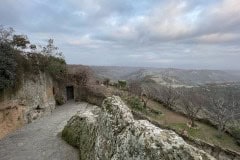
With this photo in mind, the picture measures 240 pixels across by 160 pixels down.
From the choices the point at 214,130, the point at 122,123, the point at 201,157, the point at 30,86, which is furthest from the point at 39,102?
the point at 214,130

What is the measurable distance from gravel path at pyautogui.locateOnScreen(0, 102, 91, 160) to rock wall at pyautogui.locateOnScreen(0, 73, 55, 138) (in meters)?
0.84

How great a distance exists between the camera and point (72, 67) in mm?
38781

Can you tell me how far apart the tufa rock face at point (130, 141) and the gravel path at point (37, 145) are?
232 centimetres

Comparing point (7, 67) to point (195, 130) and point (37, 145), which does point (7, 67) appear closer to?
point (37, 145)

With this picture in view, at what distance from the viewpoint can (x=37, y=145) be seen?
1658cm

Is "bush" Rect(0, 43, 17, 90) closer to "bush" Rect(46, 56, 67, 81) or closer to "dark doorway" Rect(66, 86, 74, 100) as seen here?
"bush" Rect(46, 56, 67, 81)

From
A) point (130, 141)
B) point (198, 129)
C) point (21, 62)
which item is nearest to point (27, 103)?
point (21, 62)

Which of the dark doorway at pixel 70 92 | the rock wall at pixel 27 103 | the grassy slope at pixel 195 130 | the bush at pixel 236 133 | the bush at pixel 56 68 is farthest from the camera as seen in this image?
the bush at pixel 236 133

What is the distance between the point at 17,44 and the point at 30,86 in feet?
13.8

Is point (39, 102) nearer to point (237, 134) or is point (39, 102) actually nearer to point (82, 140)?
point (82, 140)

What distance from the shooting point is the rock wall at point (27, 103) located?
19.8 m

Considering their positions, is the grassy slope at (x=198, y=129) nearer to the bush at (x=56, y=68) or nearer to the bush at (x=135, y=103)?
the bush at (x=135, y=103)

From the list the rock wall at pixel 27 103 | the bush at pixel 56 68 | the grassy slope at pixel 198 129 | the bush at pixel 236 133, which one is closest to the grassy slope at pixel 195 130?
the grassy slope at pixel 198 129

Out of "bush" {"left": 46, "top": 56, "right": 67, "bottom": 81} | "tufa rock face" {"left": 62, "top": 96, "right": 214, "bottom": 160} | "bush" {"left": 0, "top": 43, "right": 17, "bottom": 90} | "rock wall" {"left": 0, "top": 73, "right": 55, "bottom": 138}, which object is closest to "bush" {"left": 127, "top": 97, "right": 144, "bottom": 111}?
"bush" {"left": 46, "top": 56, "right": 67, "bottom": 81}
